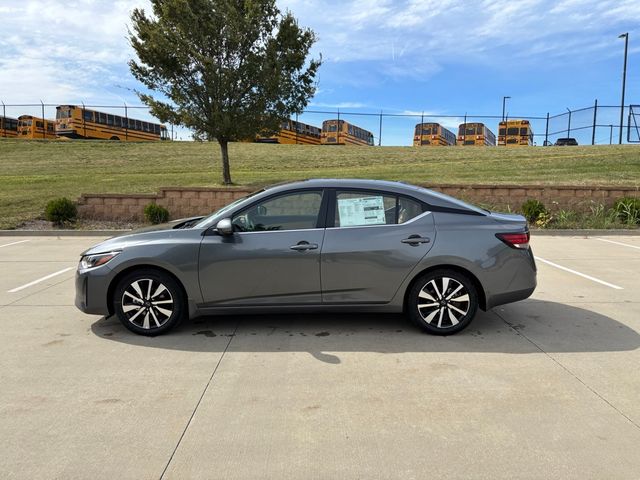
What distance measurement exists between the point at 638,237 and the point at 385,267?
1021 centimetres

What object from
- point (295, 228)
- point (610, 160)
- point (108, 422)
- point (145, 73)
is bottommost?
point (108, 422)

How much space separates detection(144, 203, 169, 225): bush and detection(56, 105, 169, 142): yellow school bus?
29.3 metres

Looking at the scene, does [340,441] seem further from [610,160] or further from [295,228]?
[610,160]

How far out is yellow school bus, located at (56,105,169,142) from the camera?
125ft

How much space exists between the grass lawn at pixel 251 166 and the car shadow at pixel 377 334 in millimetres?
10265

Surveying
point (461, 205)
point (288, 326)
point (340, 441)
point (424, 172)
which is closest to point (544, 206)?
point (424, 172)

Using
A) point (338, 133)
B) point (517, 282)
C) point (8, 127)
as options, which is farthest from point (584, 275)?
point (8, 127)

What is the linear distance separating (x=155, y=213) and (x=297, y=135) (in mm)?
30942

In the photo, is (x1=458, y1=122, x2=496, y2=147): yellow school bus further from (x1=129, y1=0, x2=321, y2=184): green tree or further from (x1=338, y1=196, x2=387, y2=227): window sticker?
(x1=338, y1=196, x2=387, y2=227): window sticker

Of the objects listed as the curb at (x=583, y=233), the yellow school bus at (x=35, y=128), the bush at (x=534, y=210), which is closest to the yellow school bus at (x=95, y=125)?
the yellow school bus at (x=35, y=128)

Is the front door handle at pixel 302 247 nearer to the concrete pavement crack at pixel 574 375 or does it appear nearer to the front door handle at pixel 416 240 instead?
the front door handle at pixel 416 240

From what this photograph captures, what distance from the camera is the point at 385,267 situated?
4668mm

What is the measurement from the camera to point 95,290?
471cm

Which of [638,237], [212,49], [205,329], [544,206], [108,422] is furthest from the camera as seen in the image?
[212,49]
